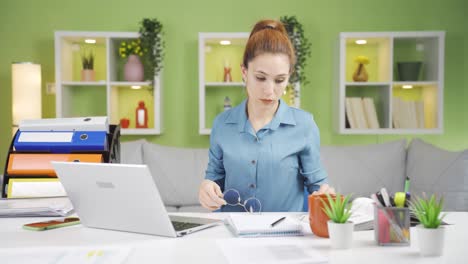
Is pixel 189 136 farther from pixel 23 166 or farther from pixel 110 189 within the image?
pixel 110 189

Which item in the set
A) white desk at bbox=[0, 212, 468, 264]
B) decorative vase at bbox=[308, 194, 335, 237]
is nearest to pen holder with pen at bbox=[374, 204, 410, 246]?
white desk at bbox=[0, 212, 468, 264]

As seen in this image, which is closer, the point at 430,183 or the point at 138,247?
the point at 138,247

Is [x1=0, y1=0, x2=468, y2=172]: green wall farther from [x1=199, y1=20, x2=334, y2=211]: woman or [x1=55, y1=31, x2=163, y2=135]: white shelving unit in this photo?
[x1=199, y1=20, x2=334, y2=211]: woman

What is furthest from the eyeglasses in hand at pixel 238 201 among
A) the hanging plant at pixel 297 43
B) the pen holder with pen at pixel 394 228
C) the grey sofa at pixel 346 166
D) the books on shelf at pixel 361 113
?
the books on shelf at pixel 361 113

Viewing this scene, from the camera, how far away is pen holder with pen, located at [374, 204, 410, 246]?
129cm

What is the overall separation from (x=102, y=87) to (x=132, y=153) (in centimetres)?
93

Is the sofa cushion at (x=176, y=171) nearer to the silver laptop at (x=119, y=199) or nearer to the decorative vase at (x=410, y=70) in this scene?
the decorative vase at (x=410, y=70)

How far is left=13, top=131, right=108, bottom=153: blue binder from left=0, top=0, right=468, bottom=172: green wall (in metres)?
2.65

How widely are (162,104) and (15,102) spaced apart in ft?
3.77

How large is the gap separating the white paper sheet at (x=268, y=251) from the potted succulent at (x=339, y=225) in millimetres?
60

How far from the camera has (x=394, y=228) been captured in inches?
50.6

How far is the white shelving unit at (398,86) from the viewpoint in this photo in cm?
423

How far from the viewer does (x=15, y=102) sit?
13.7ft

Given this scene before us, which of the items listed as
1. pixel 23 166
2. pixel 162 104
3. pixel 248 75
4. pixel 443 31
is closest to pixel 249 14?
pixel 162 104
